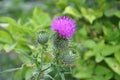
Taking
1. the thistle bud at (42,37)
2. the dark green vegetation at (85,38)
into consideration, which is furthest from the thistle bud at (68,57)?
the dark green vegetation at (85,38)

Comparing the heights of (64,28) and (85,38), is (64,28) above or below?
above

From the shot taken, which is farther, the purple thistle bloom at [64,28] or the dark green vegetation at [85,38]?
the dark green vegetation at [85,38]

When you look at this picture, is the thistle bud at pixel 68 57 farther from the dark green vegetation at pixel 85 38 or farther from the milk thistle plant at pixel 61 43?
the dark green vegetation at pixel 85 38

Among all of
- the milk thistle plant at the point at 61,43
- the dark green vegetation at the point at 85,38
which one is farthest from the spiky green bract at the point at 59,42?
the dark green vegetation at the point at 85,38

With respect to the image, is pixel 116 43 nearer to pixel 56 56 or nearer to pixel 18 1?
pixel 56 56

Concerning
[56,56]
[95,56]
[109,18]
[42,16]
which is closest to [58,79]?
[56,56]

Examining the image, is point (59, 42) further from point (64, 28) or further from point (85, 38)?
point (85, 38)

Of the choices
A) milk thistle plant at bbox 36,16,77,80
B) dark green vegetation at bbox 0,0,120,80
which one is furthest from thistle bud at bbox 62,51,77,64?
dark green vegetation at bbox 0,0,120,80

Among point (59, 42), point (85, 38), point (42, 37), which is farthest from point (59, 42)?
point (85, 38)

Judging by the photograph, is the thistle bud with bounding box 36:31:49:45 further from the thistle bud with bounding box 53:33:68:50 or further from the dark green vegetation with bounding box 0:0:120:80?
the dark green vegetation with bounding box 0:0:120:80

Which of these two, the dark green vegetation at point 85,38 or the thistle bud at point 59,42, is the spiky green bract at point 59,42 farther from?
the dark green vegetation at point 85,38

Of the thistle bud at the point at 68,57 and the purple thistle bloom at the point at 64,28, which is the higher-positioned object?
the purple thistle bloom at the point at 64,28

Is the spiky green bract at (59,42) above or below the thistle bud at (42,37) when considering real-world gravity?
below

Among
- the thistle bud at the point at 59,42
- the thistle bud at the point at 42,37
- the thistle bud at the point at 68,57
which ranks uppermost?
the thistle bud at the point at 42,37
